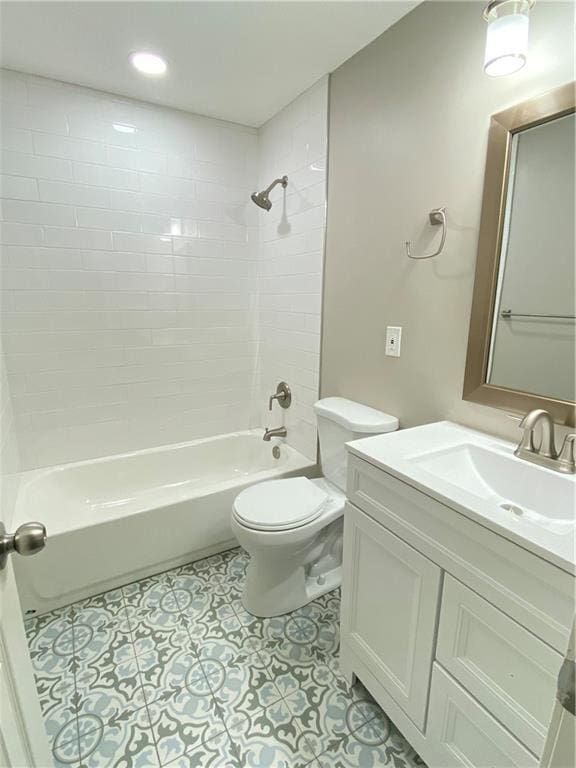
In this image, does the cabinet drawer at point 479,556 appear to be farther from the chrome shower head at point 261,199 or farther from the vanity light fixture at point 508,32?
the chrome shower head at point 261,199

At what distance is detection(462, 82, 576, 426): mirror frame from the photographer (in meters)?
1.06

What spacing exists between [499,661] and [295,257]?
6.29 feet

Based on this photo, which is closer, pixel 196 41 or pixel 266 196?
pixel 196 41

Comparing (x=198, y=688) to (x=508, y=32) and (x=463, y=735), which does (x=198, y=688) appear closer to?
(x=463, y=735)

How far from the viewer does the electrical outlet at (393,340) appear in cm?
160

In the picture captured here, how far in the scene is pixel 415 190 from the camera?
1.46m

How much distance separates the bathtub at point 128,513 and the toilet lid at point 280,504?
0.33 metres

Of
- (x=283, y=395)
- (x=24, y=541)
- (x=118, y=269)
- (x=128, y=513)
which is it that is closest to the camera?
(x=24, y=541)

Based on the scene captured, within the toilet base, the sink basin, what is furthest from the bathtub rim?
the sink basin

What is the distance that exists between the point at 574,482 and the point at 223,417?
204 centimetres

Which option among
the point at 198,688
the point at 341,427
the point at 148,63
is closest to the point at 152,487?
the point at 198,688

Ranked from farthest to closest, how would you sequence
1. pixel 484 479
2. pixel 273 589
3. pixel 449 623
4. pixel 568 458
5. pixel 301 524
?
pixel 273 589, pixel 301 524, pixel 484 479, pixel 568 458, pixel 449 623

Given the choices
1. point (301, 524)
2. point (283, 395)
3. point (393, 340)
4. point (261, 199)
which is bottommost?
point (301, 524)

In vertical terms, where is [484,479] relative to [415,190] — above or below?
below
